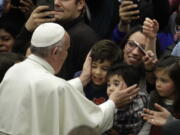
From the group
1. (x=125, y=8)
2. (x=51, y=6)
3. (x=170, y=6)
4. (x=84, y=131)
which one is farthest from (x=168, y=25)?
(x=84, y=131)

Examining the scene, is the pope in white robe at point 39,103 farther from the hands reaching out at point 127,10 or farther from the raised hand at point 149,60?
the hands reaching out at point 127,10

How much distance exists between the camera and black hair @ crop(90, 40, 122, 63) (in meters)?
5.23

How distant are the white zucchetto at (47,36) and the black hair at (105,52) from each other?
75cm

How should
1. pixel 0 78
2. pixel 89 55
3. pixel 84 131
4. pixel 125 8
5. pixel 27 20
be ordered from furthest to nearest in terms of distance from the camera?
pixel 27 20 < pixel 125 8 < pixel 89 55 < pixel 0 78 < pixel 84 131

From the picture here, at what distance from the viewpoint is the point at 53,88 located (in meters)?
4.30

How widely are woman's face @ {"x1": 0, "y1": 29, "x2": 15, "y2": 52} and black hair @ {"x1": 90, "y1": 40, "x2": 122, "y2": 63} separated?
49.9 inches

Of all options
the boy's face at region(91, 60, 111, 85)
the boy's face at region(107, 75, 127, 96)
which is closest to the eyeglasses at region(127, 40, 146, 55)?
the boy's face at region(91, 60, 111, 85)

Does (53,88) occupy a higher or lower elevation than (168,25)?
higher

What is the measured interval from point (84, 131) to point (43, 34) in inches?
53.9

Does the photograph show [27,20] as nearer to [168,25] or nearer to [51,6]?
[51,6]

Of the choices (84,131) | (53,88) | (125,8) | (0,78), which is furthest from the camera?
(125,8)

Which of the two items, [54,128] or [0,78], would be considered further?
[0,78]

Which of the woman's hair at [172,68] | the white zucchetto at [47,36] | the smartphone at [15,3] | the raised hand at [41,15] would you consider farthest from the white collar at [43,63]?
the smartphone at [15,3]

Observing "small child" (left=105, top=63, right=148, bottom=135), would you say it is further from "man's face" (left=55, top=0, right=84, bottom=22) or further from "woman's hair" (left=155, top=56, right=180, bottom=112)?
"man's face" (left=55, top=0, right=84, bottom=22)
